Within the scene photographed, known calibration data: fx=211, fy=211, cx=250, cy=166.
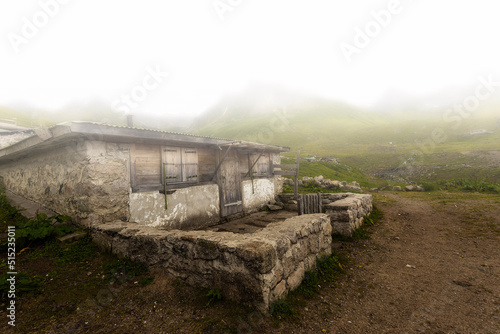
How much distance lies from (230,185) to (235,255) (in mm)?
7013

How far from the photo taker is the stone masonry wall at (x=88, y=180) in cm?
542

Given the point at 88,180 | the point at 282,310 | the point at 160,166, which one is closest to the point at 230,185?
the point at 160,166

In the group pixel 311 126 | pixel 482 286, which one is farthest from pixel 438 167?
pixel 311 126

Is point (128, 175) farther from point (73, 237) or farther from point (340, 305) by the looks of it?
point (340, 305)

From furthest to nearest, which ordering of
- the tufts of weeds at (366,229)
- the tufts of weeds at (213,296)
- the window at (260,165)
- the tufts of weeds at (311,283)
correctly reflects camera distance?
the window at (260,165) < the tufts of weeds at (366,229) < the tufts of weeds at (213,296) < the tufts of weeds at (311,283)

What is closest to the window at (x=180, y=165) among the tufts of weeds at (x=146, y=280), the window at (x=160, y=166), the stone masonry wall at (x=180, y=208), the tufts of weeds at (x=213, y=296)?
the window at (x=160, y=166)

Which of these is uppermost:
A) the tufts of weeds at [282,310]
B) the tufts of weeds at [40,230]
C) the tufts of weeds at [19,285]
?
the tufts of weeds at [40,230]

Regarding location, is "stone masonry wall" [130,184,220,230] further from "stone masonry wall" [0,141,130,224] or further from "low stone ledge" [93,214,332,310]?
"low stone ledge" [93,214,332,310]

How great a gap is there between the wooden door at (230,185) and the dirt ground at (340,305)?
5603 mm

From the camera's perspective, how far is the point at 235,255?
3.12 m

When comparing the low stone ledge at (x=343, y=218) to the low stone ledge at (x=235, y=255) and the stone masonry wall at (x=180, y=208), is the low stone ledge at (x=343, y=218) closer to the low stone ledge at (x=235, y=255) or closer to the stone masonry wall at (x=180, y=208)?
the low stone ledge at (x=235, y=255)

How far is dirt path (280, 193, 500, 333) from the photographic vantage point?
3.14 m

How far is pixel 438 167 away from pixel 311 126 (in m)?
55.9

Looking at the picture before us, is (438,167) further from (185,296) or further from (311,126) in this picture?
(311,126)
